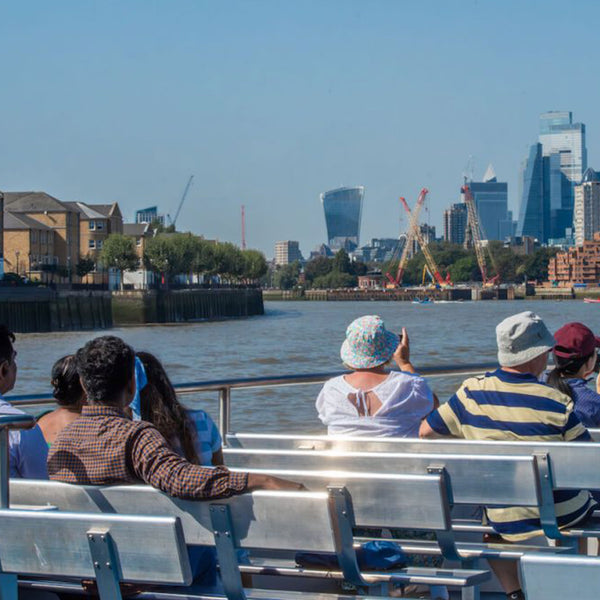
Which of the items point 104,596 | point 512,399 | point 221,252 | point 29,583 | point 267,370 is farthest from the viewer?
point 221,252

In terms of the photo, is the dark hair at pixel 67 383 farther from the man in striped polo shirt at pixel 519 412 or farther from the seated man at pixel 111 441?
the man in striped polo shirt at pixel 519 412

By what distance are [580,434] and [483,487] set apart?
22.4 inches

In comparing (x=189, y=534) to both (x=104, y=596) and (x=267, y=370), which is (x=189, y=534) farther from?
(x=267, y=370)

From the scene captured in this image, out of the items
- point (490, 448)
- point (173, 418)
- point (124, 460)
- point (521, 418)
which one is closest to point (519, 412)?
point (521, 418)

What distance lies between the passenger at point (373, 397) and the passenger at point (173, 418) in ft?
2.40

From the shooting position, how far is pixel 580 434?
3721mm

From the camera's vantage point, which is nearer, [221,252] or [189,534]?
[189,534]

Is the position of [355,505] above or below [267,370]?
above

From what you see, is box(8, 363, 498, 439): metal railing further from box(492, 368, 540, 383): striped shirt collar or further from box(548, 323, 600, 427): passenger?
box(492, 368, 540, 383): striped shirt collar

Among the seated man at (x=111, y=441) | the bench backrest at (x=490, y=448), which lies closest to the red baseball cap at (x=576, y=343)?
the bench backrest at (x=490, y=448)

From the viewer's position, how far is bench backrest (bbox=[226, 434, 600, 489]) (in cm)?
343

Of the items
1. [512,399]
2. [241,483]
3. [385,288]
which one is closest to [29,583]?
[241,483]

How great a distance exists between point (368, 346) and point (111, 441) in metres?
1.43

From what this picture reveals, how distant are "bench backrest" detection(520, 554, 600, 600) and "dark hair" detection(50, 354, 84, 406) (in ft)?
7.77
